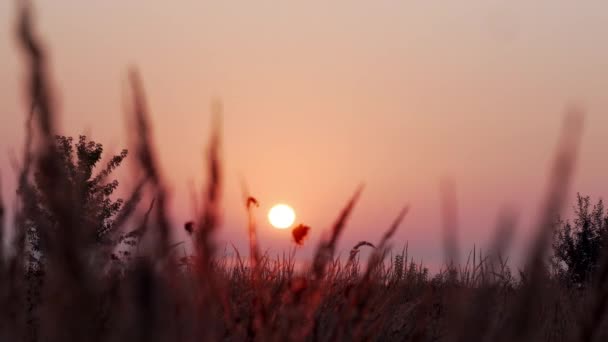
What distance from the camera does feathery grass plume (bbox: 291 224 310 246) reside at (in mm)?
2548

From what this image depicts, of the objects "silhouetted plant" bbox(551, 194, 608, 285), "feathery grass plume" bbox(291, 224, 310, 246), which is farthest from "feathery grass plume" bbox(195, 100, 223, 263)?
"silhouetted plant" bbox(551, 194, 608, 285)

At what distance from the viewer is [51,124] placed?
726 millimetres

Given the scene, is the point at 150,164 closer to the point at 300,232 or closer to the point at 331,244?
the point at 331,244

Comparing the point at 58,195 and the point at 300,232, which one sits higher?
the point at 300,232

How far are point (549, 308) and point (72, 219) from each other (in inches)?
277

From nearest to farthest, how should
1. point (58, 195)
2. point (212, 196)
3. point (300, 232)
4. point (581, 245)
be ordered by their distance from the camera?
point (58, 195), point (212, 196), point (300, 232), point (581, 245)

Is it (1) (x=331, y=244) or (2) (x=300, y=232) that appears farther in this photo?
(2) (x=300, y=232)

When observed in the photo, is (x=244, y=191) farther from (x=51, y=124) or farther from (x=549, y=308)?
(x=549, y=308)

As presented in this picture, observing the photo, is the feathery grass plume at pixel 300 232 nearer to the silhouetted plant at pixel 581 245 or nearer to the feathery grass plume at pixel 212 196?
the feathery grass plume at pixel 212 196

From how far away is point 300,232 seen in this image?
8.54ft

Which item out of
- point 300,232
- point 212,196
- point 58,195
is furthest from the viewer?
point 300,232

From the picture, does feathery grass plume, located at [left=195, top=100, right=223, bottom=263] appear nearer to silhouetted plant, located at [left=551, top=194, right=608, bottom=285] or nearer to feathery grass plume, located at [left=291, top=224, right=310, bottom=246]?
feathery grass plume, located at [left=291, top=224, right=310, bottom=246]

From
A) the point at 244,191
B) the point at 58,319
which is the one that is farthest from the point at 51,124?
the point at 244,191

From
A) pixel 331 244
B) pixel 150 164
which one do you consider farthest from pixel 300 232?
pixel 150 164
